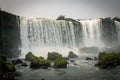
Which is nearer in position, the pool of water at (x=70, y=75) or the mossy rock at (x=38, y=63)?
the pool of water at (x=70, y=75)

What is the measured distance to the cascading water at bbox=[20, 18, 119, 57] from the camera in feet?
57.3

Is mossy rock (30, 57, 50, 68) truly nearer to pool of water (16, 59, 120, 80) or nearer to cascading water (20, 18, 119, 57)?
pool of water (16, 59, 120, 80)

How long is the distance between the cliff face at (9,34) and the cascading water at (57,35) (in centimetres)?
69

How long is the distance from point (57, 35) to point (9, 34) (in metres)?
4.89

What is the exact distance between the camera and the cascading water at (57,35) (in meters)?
17.5

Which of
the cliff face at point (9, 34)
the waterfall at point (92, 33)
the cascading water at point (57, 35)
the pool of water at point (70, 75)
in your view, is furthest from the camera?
the waterfall at point (92, 33)

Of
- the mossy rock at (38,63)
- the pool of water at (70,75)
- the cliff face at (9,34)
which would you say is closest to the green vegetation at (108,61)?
the pool of water at (70,75)

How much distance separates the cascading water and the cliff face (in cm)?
69

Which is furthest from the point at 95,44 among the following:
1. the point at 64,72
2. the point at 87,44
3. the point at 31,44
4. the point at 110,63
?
the point at 64,72

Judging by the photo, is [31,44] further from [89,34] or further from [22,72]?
[22,72]

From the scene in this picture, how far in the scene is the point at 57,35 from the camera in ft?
63.6

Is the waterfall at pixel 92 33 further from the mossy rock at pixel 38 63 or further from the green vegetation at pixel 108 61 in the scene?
the mossy rock at pixel 38 63

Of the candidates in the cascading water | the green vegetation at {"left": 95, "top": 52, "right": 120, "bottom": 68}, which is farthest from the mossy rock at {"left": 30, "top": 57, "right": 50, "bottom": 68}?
the cascading water

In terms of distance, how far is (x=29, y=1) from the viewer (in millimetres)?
18547
